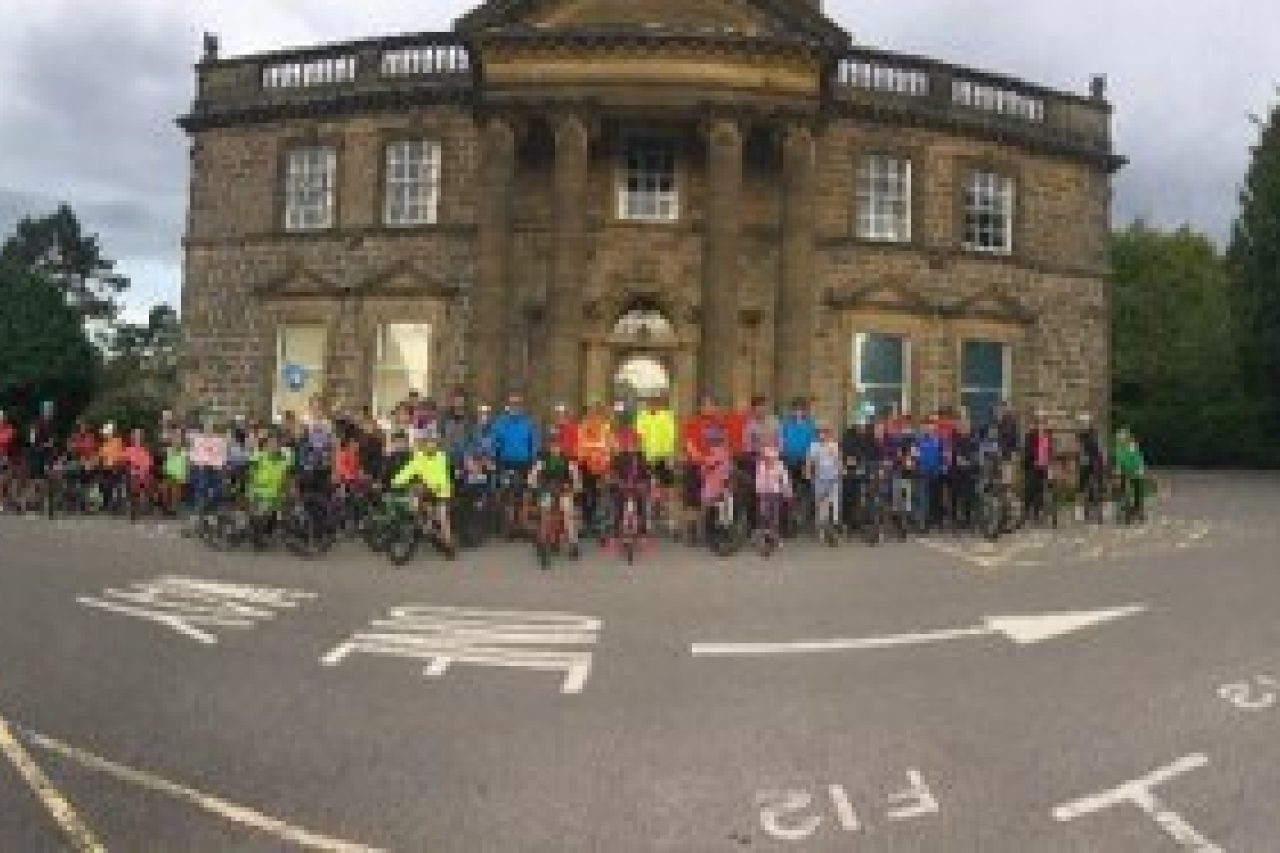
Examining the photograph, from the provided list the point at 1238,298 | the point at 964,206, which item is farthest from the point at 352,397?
the point at 1238,298

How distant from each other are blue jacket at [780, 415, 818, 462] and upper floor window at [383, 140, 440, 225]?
12.5 m

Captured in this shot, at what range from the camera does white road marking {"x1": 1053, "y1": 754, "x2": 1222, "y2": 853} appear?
31.6ft

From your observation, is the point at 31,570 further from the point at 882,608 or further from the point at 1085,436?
the point at 1085,436

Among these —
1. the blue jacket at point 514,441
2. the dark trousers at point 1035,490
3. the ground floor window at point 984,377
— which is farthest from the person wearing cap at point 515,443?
the ground floor window at point 984,377

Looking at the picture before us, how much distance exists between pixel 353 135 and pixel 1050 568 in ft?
59.9

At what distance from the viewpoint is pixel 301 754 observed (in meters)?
11.1

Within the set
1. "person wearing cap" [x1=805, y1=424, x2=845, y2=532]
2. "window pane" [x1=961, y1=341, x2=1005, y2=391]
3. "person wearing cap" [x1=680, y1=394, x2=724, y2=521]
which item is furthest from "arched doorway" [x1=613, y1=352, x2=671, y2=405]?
"person wearing cap" [x1=805, y1=424, x2=845, y2=532]

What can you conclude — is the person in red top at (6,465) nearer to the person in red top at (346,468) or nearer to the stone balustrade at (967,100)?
the person in red top at (346,468)

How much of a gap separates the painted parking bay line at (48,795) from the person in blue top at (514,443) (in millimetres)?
9323

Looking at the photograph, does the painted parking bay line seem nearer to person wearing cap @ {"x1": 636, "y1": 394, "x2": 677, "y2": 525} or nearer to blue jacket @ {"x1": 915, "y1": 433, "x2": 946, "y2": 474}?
person wearing cap @ {"x1": 636, "y1": 394, "x2": 677, "y2": 525}

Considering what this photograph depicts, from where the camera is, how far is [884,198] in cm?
3139

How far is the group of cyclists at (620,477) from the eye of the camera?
1994 cm

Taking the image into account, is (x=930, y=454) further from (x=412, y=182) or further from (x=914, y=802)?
(x=412, y=182)

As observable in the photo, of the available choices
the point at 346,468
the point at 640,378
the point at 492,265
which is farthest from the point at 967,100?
the point at 346,468
